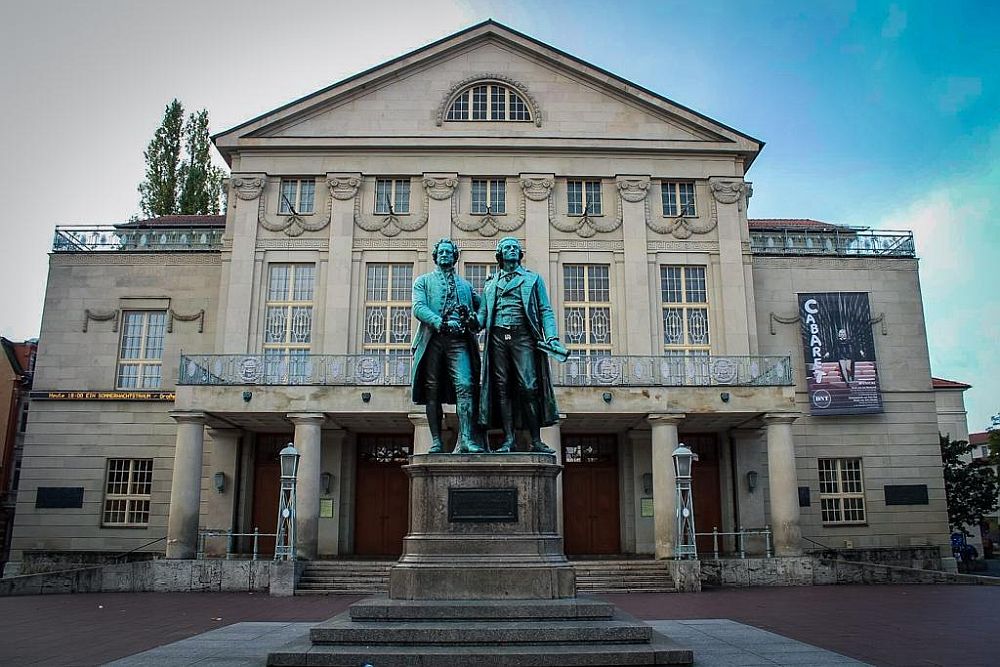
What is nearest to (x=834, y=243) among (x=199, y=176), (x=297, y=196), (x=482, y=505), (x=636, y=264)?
(x=636, y=264)

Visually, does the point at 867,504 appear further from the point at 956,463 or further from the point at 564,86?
the point at 564,86

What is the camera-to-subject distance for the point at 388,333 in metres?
29.4

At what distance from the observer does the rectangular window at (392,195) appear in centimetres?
3075

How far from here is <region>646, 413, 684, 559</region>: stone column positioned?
24.2 metres

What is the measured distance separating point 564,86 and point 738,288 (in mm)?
9688

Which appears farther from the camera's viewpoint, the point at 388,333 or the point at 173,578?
the point at 388,333

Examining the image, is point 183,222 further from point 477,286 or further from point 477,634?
point 477,634

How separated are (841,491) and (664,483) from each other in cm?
945

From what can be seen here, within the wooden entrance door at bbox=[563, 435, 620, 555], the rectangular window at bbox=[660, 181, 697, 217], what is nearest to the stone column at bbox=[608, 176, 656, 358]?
the rectangular window at bbox=[660, 181, 697, 217]

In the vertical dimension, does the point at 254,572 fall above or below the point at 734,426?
below

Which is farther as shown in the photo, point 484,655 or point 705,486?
point 705,486

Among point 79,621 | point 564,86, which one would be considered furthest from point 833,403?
point 79,621

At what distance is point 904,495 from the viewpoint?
3038 centimetres

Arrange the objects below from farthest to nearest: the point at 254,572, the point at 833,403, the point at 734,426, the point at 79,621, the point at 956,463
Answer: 1. the point at 956,463
2. the point at 833,403
3. the point at 734,426
4. the point at 254,572
5. the point at 79,621
